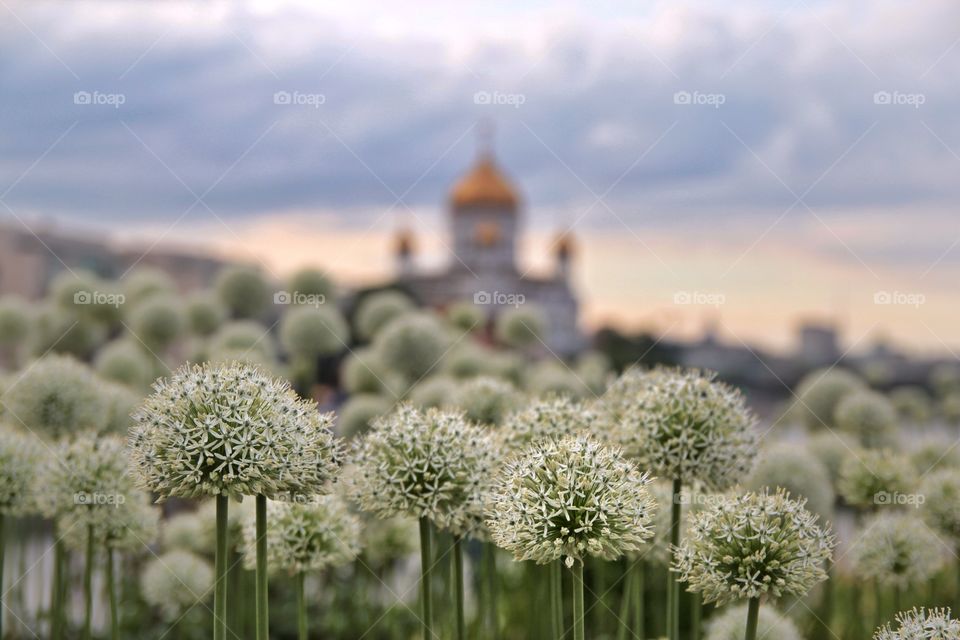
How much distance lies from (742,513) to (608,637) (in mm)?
3582

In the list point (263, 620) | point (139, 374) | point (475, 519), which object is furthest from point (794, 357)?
point (263, 620)

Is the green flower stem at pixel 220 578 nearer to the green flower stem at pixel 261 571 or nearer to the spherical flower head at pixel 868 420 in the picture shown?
the green flower stem at pixel 261 571

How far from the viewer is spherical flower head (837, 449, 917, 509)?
5020 mm

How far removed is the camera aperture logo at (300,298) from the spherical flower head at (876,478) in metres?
5.06

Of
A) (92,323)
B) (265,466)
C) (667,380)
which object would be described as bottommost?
(265,466)

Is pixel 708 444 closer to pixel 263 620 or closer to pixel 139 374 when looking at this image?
pixel 263 620

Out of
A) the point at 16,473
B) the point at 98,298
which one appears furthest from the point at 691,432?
the point at 98,298

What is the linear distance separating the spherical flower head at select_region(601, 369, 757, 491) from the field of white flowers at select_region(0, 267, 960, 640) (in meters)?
0.01

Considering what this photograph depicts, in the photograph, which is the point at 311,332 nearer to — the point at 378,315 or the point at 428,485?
the point at 378,315

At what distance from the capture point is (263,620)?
293cm

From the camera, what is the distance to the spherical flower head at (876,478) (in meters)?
5.02

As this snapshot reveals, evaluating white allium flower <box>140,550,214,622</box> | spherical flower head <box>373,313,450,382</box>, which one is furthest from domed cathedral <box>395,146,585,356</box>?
white allium flower <box>140,550,214,622</box>

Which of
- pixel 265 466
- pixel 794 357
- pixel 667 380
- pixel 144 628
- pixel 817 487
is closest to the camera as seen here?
pixel 265 466

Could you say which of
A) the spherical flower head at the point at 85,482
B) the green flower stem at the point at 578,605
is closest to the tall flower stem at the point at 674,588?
the green flower stem at the point at 578,605
